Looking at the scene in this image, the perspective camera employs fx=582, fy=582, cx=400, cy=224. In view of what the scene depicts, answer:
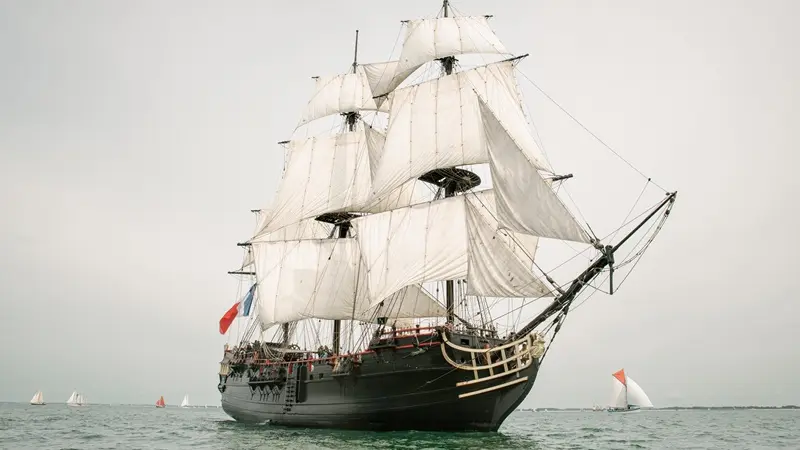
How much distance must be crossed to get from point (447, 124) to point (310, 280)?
57.4ft

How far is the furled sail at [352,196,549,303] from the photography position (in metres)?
31.0

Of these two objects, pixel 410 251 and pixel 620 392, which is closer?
pixel 410 251

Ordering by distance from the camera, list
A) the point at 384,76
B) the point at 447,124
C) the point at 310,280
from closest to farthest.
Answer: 1. the point at 447,124
2. the point at 384,76
3. the point at 310,280

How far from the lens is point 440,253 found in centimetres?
3284

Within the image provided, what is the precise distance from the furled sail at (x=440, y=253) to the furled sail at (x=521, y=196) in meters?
4.23

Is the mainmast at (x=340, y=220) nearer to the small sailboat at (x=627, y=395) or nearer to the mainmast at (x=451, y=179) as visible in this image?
the mainmast at (x=451, y=179)

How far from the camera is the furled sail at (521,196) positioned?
84.6 ft

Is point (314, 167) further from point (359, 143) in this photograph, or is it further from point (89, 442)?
point (89, 442)

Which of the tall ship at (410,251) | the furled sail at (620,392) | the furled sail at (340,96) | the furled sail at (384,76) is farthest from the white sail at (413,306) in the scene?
the furled sail at (620,392)

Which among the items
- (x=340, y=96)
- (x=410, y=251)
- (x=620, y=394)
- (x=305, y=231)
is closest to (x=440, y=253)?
(x=410, y=251)

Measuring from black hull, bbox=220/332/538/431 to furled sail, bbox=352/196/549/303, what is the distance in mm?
4721

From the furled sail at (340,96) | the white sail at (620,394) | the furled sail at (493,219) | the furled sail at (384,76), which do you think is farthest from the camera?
the white sail at (620,394)

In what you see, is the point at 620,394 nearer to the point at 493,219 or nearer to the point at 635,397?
the point at 635,397

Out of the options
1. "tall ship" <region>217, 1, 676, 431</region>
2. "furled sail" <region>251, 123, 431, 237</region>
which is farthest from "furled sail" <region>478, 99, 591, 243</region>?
"furled sail" <region>251, 123, 431, 237</region>
